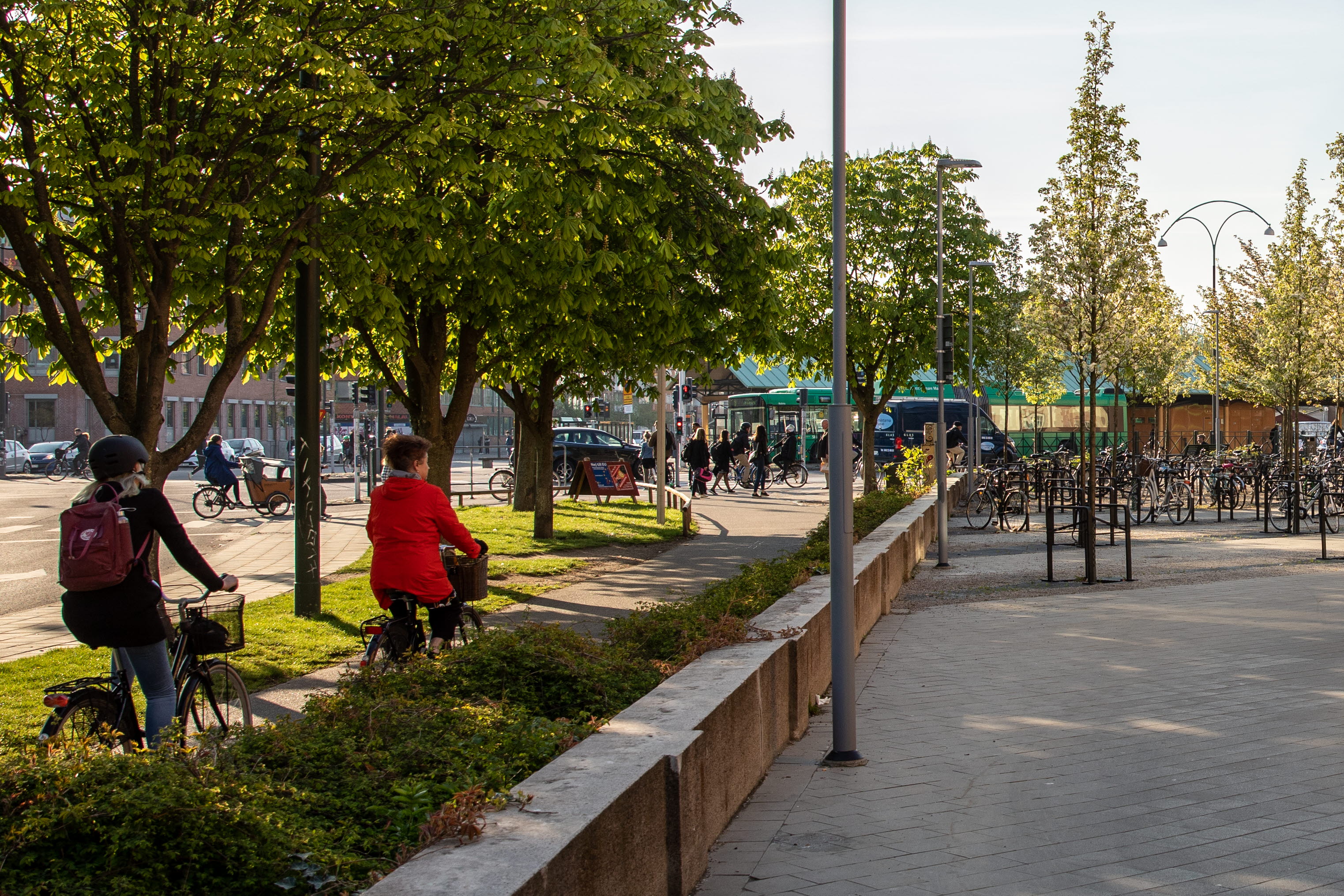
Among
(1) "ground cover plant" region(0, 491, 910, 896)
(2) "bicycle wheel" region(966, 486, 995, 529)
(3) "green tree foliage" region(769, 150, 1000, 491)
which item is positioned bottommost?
(2) "bicycle wheel" region(966, 486, 995, 529)

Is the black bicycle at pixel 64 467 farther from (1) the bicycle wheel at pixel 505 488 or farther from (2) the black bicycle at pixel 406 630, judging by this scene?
(2) the black bicycle at pixel 406 630

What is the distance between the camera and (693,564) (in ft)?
56.4

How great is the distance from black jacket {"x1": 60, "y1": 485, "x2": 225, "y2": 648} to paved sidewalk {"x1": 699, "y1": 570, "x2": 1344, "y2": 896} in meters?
2.44

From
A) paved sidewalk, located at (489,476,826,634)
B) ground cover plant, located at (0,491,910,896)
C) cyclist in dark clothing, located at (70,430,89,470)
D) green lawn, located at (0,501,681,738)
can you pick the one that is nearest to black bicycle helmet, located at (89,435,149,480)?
green lawn, located at (0,501,681,738)

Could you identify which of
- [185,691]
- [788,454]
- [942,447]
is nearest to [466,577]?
[185,691]

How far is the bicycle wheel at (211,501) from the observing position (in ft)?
89.7

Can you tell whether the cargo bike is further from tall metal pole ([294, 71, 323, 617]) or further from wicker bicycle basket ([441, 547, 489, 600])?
wicker bicycle basket ([441, 547, 489, 600])

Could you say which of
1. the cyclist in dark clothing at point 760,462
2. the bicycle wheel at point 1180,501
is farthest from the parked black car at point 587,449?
the bicycle wheel at point 1180,501

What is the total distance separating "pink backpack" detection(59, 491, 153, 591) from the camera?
16.7 feet

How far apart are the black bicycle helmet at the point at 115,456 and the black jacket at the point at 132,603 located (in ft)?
0.39

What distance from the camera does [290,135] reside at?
9969 mm

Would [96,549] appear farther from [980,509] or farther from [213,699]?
[980,509]

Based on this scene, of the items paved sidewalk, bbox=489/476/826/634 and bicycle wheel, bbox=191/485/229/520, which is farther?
bicycle wheel, bbox=191/485/229/520

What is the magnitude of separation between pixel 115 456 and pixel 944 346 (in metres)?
13.4
